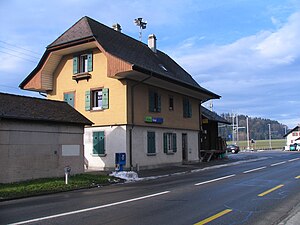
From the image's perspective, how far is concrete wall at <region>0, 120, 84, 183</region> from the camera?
14.9 m

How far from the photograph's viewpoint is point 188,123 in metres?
30.6

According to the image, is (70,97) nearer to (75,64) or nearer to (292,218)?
(75,64)

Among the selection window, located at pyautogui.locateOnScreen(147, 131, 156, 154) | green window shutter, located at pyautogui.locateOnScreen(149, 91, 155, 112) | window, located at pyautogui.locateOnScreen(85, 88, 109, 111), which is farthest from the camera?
green window shutter, located at pyautogui.locateOnScreen(149, 91, 155, 112)

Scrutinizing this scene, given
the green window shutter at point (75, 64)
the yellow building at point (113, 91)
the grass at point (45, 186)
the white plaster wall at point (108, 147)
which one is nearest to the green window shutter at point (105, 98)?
the yellow building at point (113, 91)

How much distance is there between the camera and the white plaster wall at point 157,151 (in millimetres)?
23469

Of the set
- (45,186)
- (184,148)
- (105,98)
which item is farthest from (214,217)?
(184,148)

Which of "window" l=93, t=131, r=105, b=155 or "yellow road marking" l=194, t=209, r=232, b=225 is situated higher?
"window" l=93, t=131, r=105, b=155

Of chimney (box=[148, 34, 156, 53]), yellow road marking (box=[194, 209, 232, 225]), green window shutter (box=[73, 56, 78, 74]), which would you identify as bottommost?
yellow road marking (box=[194, 209, 232, 225])

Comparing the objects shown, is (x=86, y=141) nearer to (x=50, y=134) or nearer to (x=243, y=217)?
(x=50, y=134)

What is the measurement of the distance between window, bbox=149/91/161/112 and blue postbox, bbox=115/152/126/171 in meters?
5.37

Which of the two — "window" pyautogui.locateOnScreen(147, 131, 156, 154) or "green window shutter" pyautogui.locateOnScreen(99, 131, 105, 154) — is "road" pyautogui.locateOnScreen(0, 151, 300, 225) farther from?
"window" pyautogui.locateOnScreen(147, 131, 156, 154)

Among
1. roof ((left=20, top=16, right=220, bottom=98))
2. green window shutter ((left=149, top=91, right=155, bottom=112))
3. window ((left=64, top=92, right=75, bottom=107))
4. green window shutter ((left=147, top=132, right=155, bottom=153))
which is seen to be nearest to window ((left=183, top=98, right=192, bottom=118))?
roof ((left=20, top=16, right=220, bottom=98))

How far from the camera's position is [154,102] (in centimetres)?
2569

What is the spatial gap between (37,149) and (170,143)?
13285 mm
